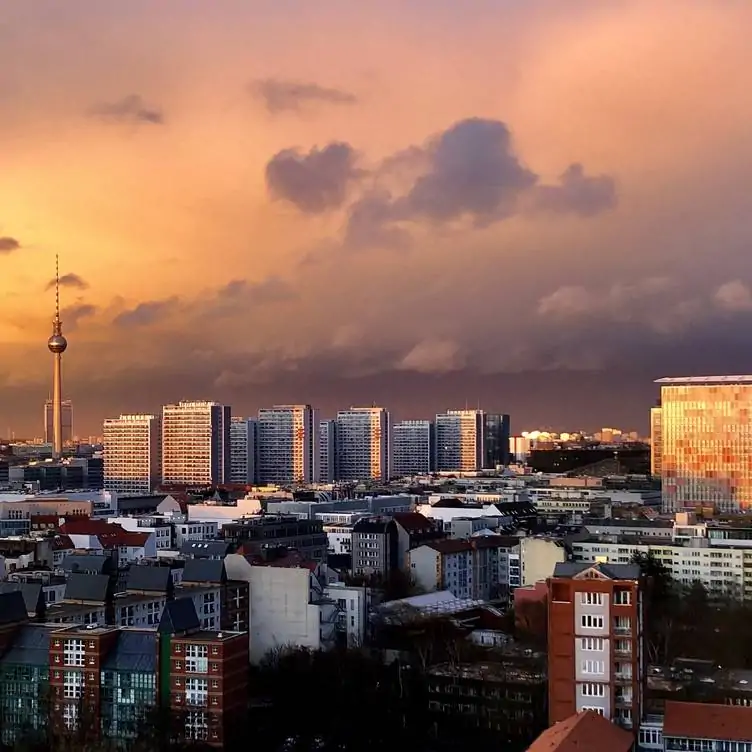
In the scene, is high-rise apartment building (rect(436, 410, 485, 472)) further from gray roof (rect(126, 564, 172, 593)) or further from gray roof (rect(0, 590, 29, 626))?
gray roof (rect(0, 590, 29, 626))

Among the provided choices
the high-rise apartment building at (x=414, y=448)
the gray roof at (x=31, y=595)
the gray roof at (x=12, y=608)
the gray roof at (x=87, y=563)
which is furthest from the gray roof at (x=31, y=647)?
the high-rise apartment building at (x=414, y=448)

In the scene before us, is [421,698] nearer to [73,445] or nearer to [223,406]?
[223,406]

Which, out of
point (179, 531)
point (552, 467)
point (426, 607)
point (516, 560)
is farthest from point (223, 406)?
point (426, 607)

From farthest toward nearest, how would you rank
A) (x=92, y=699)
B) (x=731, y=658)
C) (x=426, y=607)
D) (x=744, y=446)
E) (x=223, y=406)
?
(x=223, y=406) → (x=744, y=446) → (x=426, y=607) → (x=731, y=658) → (x=92, y=699)

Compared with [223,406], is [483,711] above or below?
below

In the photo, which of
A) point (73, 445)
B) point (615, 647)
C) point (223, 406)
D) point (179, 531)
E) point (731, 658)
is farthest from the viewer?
point (73, 445)
